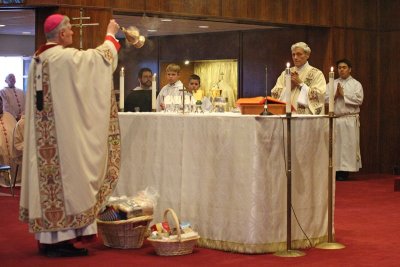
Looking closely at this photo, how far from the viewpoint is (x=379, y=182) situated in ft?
39.3

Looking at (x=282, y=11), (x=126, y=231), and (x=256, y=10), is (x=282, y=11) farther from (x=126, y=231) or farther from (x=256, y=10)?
(x=126, y=231)

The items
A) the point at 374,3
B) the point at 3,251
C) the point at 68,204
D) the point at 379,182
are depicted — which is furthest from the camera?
the point at 374,3

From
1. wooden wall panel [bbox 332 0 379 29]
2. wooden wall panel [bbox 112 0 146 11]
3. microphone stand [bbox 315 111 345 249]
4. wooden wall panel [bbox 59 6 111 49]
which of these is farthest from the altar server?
microphone stand [bbox 315 111 345 249]

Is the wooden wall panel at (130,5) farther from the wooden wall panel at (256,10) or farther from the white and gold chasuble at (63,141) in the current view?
the white and gold chasuble at (63,141)

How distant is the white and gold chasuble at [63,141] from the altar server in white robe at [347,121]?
6.45m

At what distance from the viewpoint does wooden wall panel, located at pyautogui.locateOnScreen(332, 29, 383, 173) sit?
13.0m

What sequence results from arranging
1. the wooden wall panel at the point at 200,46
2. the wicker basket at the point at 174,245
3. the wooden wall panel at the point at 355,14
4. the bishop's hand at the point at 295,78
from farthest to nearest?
1. the wooden wall panel at the point at 200,46
2. the wooden wall panel at the point at 355,14
3. the bishop's hand at the point at 295,78
4. the wicker basket at the point at 174,245

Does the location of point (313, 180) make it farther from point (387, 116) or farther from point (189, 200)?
point (387, 116)

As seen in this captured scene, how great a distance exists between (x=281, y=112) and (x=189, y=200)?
939 millimetres

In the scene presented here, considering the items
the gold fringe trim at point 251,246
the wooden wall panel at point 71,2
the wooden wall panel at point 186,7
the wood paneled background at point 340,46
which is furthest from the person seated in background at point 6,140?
the gold fringe trim at point 251,246

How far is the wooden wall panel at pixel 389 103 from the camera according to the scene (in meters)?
13.2

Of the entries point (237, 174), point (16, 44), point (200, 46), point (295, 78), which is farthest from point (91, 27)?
point (16, 44)

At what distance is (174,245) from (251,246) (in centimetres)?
53

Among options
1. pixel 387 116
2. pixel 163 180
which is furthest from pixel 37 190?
pixel 387 116
